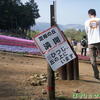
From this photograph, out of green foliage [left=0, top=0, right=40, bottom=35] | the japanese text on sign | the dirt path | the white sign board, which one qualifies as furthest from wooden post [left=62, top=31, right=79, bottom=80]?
green foliage [left=0, top=0, right=40, bottom=35]

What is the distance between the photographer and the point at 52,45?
6.30 m

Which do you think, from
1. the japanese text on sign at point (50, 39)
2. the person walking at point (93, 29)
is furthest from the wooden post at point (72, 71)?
the japanese text on sign at point (50, 39)

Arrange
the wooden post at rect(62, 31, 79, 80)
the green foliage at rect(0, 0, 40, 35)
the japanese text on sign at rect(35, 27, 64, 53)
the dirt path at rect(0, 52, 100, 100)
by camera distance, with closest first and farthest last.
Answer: the japanese text on sign at rect(35, 27, 64, 53), the dirt path at rect(0, 52, 100, 100), the wooden post at rect(62, 31, 79, 80), the green foliage at rect(0, 0, 40, 35)

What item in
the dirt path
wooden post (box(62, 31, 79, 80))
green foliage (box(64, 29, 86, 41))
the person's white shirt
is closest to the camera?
the dirt path

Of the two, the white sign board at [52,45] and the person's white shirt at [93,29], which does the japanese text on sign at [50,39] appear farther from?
the person's white shirt at [93,29]

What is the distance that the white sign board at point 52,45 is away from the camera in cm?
630

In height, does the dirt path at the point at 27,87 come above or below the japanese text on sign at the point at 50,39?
below

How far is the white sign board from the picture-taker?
6301mm

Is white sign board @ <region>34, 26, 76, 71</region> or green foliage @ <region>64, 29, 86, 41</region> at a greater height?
green foliage @ <region>64, 29, 86, 41</region>

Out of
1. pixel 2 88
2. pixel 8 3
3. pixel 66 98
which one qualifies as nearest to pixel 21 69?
pixel 2 88

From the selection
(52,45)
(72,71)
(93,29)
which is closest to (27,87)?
(72,71)

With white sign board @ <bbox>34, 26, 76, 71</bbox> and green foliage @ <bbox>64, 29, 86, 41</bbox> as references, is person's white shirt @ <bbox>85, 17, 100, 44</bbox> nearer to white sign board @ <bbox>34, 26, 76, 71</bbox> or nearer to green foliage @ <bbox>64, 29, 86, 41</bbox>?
white sign board @ <bbox>34, 26, 76, 71</bbox>

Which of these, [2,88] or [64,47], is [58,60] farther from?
[2,88]

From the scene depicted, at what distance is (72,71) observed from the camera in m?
8.66
